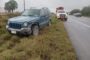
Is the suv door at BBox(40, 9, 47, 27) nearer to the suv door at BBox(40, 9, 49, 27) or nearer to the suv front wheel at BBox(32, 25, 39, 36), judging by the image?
the suv door at BBox(40, 9, 49, 27)

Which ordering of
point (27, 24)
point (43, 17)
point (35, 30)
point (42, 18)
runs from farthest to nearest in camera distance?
point (43, 17)
point (42, 18)
point (35, 30)
point (27, 24)

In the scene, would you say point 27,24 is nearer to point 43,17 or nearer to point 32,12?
point 32,12

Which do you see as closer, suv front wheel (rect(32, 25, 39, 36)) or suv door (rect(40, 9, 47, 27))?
suv front wheel (rect(32, 25, 39, 36))

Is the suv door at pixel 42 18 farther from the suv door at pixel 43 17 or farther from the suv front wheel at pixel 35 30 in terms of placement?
the suv front wheel at pixel 35 30

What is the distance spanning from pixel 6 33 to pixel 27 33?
1.68 metres

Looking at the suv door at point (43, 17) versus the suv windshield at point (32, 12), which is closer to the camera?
the suv windshield at point (32, 12)

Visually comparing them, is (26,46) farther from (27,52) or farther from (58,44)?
(58,44)

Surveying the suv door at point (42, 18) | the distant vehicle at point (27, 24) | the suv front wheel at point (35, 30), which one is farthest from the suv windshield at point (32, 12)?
the suv front wheel at point (35, 30)

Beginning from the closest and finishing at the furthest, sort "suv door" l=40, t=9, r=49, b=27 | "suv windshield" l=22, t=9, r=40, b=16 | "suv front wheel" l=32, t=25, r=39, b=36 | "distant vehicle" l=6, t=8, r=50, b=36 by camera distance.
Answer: "distant vehicle" l=6, t=8, r=50, b=36, "suv front wheel" l=32, t=25, r=39, b=36, "suv windshield" l=22, t=9, r=40, b=16, "suv door" l=40, t=9, r=49, b=27

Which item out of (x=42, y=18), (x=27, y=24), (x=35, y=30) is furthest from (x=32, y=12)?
(x=27, y=24)

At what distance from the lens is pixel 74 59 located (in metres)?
9.53

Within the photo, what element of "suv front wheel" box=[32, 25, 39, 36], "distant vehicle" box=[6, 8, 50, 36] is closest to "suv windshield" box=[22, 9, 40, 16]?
"distant vehicle" box=[6, 8, 50, 36]

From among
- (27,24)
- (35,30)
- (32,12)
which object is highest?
(32,12)

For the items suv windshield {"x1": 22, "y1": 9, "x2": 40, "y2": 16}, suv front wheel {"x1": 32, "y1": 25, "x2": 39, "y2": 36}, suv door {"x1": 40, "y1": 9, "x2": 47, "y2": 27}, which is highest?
suv windshield {"x1": 22, "y1": 9, "x2": 40, "y2": 16}
